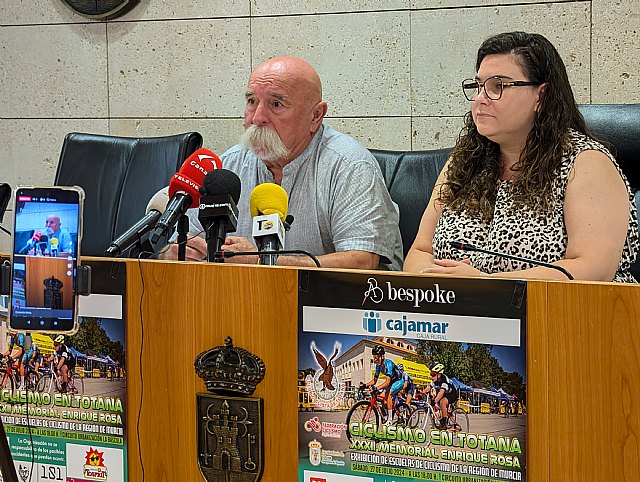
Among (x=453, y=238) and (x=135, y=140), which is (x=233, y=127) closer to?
(x=135, y=140)

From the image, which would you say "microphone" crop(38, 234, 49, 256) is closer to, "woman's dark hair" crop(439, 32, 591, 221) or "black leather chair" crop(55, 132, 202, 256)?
"woman's dark hair" crop(439, 32, 591, 221)

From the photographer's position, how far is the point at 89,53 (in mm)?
3779

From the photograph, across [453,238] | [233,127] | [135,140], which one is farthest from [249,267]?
[233,127]

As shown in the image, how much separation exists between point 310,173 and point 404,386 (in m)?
1.28

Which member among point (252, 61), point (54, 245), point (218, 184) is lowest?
point (54, 245)

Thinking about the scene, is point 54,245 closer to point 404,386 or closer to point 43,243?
point 43,243

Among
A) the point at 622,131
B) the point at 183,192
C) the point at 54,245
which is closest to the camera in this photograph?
the point at 54,245

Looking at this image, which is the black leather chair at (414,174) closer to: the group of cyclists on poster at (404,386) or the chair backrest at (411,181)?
the chair backrest at (411,181)

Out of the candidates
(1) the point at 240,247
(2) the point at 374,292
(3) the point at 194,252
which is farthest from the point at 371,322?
(3) the point at 194,252

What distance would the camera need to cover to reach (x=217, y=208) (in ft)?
5.44

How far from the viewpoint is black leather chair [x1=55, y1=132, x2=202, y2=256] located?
3.14 metres

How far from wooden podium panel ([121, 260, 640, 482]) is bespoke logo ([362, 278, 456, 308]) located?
121 mm

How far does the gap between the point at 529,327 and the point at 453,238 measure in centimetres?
100

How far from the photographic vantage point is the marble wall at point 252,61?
3.10 meters
